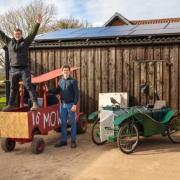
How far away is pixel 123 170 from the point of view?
7266 millimetres

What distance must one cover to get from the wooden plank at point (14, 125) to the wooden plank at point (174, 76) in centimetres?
524

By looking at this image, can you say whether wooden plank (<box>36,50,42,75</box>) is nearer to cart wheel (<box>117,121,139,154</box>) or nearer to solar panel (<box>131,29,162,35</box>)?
solar panel (<box>131,29,162,35</box>)

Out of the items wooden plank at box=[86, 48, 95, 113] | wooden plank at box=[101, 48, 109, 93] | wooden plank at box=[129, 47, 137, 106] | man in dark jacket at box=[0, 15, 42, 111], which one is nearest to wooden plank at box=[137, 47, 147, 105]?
wooden plank at box=[129, 47, 137, 106]

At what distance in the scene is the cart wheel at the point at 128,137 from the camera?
27.9 feet

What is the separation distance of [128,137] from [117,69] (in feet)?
14.2

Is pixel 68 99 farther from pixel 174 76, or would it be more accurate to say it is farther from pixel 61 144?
pixel 174 76

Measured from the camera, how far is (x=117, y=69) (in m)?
12.7

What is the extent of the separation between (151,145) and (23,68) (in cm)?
349

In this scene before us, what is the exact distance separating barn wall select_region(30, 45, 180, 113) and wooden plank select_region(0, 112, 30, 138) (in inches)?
185

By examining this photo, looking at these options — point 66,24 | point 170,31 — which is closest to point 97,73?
point 170,31

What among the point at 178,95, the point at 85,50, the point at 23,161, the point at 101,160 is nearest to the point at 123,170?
the point at 101,160

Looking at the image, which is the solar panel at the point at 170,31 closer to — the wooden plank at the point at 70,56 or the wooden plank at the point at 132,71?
the wooden plank at the point at 132,71

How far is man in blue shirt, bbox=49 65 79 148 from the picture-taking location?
915 centimetres

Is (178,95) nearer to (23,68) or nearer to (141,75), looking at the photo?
(141,75)
